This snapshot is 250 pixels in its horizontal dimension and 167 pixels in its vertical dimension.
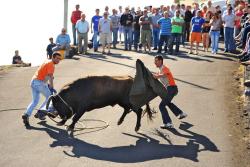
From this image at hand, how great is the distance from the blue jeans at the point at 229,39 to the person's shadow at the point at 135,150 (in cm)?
1114

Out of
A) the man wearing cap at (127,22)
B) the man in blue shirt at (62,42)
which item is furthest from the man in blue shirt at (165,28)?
the man in blue shirt at (62,42)

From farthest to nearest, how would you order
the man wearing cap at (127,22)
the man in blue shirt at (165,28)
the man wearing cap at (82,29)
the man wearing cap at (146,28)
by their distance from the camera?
the man wearing cap at (127,22)
the man wearing cap at (82,29)
the man wearing cap at (146,28)
the man in blue shirt at (165,28)

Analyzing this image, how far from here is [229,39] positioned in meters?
22.6

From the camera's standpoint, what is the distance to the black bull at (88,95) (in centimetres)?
1262

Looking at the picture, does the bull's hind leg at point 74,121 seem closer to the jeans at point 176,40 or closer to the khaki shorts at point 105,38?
the jeans at point 176,40

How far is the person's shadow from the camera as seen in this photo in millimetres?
10812

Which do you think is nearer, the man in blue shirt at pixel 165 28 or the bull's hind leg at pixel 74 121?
the bull's hind leg at pixel 74 121

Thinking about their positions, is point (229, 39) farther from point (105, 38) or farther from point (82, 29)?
point (82, 29)

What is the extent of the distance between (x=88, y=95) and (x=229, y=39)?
1166 centimetres

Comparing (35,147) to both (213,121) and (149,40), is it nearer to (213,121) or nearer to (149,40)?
(213,121)

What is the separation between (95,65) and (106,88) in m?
8.73

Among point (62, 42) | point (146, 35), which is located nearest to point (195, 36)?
point (146, 35)

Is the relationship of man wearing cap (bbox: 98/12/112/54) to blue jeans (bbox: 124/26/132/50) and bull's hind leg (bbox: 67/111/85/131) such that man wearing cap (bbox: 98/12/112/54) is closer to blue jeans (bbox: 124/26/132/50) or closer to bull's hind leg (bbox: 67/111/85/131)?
blue jeans (bbox: 124/26/132/50)

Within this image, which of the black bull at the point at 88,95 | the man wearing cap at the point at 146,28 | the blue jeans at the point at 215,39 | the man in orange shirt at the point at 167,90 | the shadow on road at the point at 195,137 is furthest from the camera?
the man wearing cap at the point at 146,28
